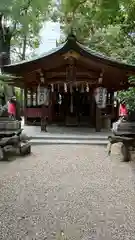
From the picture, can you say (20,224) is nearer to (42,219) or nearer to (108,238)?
(42,219)

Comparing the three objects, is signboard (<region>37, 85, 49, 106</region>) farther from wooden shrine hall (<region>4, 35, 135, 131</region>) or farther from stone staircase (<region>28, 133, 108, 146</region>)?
stone staircase (<region>28, 133, 108, 146</region>)

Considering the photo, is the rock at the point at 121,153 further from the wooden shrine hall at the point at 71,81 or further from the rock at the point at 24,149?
the wooden shrine hall at the point at 71,81

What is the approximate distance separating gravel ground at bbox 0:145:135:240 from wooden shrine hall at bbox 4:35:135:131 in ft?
16.2

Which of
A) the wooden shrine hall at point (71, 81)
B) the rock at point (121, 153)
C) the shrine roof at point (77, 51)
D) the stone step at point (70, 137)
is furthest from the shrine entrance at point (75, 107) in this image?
the rock at point (121, 153)

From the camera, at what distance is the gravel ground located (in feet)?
12.9

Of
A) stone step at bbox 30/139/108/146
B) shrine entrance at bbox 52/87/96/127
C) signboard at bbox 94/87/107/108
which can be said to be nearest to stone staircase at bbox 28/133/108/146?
stone step at bbox 30/139/108/146

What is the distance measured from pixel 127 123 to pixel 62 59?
459cm

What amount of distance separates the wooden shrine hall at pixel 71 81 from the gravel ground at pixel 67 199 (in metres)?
4.95

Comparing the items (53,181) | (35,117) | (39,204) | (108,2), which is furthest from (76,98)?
(108,2)

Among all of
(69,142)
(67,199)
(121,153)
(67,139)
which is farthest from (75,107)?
(67,199)

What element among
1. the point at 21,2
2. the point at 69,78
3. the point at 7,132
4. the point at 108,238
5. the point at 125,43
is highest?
the point at 125,43

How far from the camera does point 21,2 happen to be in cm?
134

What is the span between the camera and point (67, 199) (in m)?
5.12

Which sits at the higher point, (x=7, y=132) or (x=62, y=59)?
(x=62, y=59)
